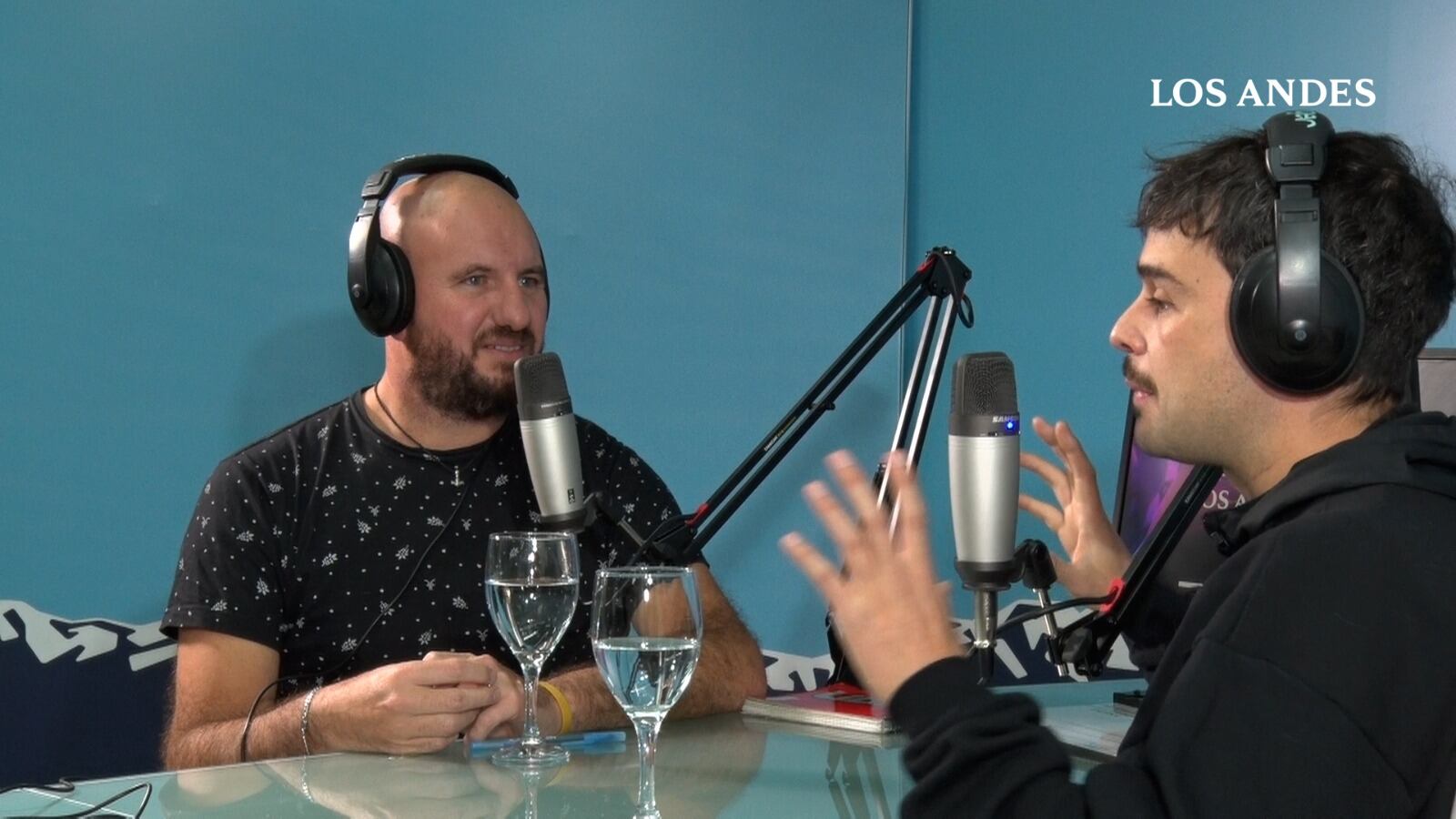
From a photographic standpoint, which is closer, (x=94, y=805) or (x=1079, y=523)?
(x=94, y=805)

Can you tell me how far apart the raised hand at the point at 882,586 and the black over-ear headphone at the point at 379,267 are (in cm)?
125

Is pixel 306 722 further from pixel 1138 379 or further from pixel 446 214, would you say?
pixel 1138 379

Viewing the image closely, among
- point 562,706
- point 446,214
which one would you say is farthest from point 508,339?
point 562,706

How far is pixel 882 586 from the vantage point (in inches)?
50.9

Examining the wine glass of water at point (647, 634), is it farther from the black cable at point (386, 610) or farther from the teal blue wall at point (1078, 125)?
the teal blue wall at point (1078, 125)

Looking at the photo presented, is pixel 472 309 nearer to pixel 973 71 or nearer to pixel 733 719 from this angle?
pixel 733 719

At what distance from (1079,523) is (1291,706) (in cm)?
101

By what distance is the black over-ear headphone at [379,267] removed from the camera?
7.71ft

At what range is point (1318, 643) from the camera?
43.9 inches

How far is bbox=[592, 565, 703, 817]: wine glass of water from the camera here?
1260 millimetres

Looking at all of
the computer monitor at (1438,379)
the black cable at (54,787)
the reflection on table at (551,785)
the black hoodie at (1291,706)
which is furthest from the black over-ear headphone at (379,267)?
the computer monitor at (1438,379)

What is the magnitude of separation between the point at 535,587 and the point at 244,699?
80 centimetres

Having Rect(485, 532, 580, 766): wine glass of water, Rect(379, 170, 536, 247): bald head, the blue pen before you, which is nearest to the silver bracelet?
the blue pen

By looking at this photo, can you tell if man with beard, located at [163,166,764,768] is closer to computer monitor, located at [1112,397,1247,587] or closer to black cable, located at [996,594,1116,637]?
black cable, located at [996,594,1116,637]
